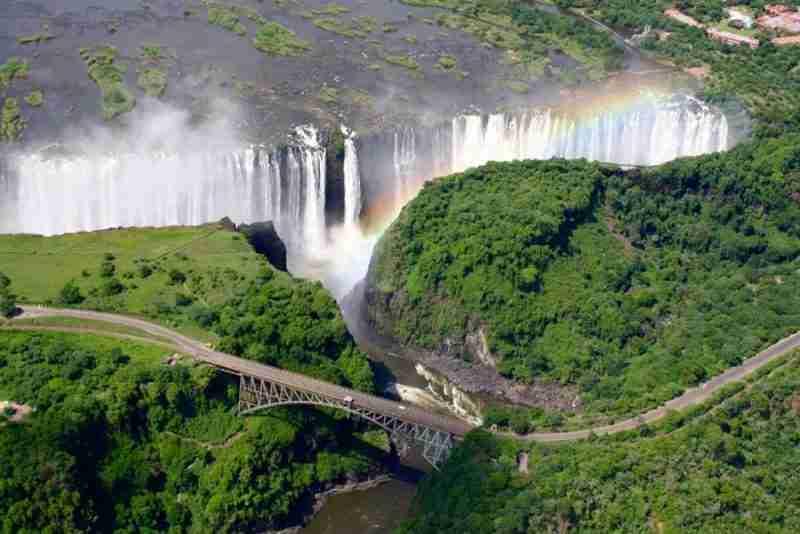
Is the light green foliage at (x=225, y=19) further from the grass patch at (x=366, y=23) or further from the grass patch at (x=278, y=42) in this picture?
the grass patch at (x=366, y=23)

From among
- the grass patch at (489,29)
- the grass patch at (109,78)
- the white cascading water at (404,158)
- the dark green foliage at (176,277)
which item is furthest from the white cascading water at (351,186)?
the grass patch at (489,29)

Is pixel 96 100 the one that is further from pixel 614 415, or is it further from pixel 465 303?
pixel 614 415

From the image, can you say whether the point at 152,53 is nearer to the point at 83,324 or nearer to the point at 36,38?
the point at 36,38

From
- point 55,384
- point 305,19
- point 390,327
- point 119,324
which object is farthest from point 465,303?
point 305,19

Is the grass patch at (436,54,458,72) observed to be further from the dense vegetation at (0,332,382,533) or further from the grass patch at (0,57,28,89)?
the dense vegetation at (0,332,382,533)

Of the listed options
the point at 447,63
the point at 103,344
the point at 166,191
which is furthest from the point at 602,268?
the point at 447,63

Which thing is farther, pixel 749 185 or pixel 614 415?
pixel 749 185
